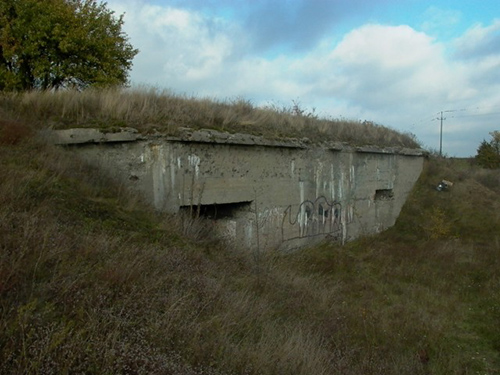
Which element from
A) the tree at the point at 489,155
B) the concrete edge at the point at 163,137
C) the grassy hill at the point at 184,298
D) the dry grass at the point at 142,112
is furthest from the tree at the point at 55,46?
the tree at the point at 489,155

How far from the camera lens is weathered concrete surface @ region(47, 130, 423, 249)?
21.7 feet

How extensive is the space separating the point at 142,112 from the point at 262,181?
2537 millimetres

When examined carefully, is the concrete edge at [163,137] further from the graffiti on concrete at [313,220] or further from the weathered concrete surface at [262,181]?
the graffiti on concrete at [313,220]

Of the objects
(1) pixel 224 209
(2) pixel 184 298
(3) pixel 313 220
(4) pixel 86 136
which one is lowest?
(3) pixel 313 220

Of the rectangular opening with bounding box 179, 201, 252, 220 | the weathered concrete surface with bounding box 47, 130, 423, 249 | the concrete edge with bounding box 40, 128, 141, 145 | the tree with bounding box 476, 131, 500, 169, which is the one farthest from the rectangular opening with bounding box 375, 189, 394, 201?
the tree with bounding box 476, 131, 500, 169

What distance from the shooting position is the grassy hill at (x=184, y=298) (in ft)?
8.95

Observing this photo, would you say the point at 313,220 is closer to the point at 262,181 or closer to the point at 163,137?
the point at 262,181

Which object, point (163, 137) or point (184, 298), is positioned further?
point (163, 137)

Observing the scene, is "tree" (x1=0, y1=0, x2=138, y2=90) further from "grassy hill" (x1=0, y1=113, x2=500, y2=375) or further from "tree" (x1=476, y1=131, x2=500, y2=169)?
"tree" (x1=476, y1=131, x2=500, y2=169)

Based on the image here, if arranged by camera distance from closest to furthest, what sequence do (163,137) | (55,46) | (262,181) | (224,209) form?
(163,137)
(224,209)
(262,181)
(55,46)

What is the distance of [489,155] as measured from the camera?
29531 millimetres

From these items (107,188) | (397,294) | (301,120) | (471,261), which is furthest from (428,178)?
(107,188)

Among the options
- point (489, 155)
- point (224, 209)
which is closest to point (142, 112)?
point (224, 209)

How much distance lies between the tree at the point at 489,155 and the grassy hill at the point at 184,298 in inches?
837
